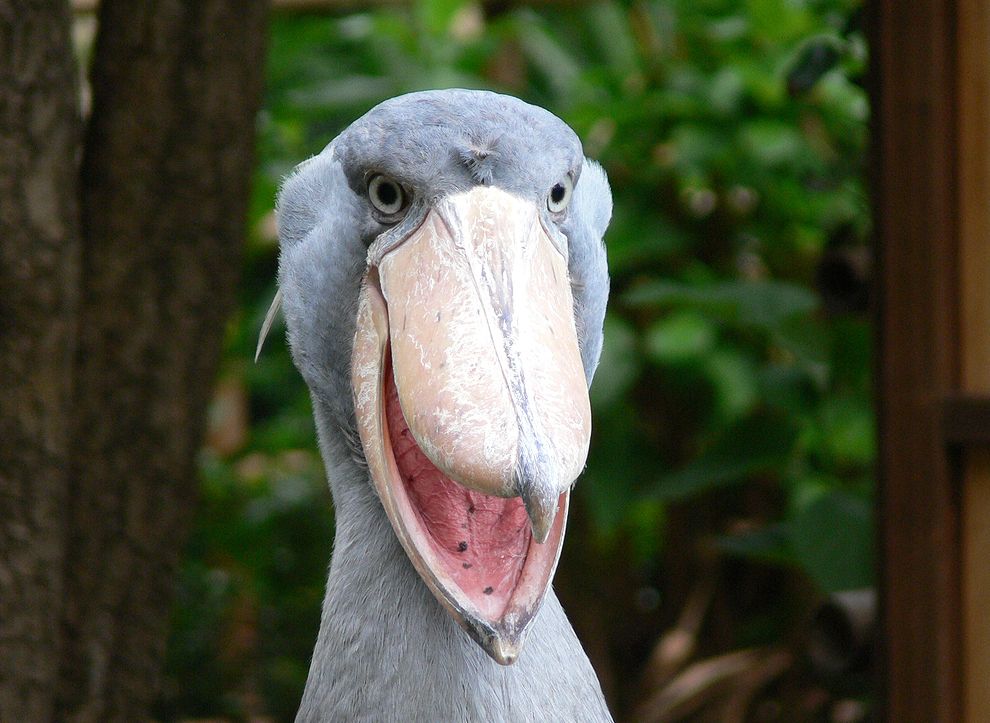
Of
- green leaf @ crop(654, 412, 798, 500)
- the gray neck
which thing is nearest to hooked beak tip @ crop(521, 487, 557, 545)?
the gray neck

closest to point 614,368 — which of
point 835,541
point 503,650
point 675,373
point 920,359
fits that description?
point 675,373

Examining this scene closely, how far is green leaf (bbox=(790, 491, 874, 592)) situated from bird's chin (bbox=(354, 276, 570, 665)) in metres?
1.63

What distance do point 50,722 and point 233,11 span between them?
1.15 metres

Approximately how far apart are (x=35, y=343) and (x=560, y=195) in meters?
0.92

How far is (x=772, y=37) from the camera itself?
A: 3.15 m

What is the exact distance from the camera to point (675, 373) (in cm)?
324

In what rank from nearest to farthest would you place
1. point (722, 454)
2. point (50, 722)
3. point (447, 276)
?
point (447, 276)
point (50, 722)
point (722, 454)

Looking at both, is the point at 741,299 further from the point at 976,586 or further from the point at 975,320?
the point at 976,586

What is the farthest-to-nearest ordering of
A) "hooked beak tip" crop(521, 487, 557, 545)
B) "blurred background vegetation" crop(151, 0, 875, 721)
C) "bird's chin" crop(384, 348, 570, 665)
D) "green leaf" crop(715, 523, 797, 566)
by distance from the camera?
"blurred background vegetation" crop(151, 0, 875, 721) → "green leaf" crop(715, 523, 797, 566) → "bird's chin" crop(384, 348, 570, 665) → "hooked beak tip" crop(521, 487, 557, 545)

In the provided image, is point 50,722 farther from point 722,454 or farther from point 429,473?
point 722,454

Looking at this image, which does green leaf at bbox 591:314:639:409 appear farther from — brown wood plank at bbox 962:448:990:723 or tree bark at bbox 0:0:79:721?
tree bark at bbox 0:0:79:721

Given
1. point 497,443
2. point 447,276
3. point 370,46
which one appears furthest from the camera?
point 370,46

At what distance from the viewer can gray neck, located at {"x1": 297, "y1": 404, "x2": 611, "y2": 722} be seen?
1.20 meters

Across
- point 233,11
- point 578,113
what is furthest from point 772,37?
point 233,11
